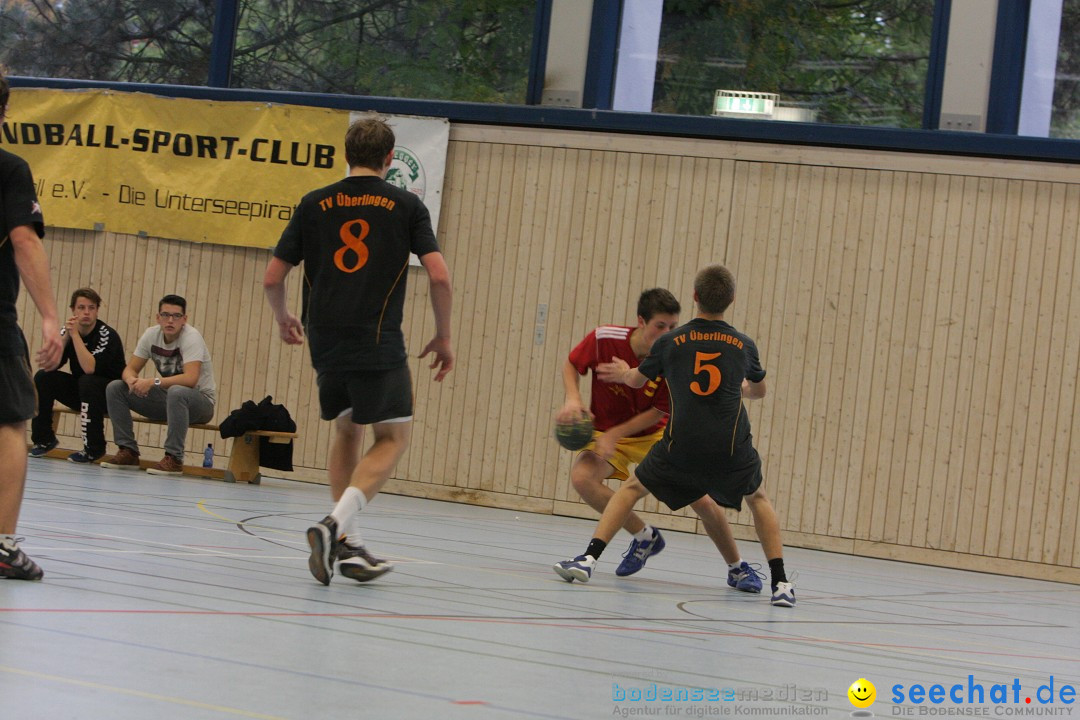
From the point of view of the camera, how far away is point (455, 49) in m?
11.5

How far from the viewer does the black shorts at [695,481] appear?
5.65 m

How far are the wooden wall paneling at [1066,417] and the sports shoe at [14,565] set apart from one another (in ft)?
27.0

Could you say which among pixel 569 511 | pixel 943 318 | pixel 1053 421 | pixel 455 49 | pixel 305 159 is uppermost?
pixel 455 49

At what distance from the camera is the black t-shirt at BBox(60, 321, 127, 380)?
10508 mm

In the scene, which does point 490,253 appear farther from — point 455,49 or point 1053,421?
point 1053,421

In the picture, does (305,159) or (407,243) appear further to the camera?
(305,159)

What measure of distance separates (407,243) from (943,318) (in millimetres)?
6606

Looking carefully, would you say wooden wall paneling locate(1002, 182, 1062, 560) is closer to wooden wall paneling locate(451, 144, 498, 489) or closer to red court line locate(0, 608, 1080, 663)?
wooden wall paneling locate(451, 144, 498, 489)

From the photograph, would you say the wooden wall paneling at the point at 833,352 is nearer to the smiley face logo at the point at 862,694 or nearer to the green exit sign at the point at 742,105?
the green exit sign at the point at 742,105

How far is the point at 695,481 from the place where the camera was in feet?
18.6

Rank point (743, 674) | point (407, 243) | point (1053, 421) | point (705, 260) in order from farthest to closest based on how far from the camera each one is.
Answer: point (705, 260) → point (1053, 421) → point (407, 243) → point (743, 674)

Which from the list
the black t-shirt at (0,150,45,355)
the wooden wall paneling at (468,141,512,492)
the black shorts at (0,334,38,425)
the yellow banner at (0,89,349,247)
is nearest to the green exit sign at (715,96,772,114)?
the wooden wall paneling at (468,141,512,492)

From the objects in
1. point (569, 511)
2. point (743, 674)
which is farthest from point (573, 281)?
point (743, 674)

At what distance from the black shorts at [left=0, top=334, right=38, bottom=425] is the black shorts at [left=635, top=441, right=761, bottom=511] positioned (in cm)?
273
